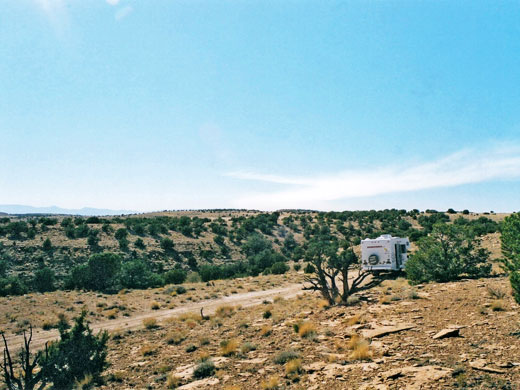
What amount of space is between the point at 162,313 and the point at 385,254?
1792 cm

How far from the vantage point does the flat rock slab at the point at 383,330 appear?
10.3m

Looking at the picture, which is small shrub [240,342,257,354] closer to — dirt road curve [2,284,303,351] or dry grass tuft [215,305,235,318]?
dry grass tuft [215,305,235,318]

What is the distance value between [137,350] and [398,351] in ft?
36.5

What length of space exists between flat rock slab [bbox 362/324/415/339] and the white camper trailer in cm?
1617

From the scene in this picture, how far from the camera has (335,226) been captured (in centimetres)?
7144

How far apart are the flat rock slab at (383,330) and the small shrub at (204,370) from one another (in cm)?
504

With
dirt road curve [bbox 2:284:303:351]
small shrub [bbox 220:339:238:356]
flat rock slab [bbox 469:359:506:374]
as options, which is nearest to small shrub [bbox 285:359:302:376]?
small shrub [bbox 220:339:238:356]

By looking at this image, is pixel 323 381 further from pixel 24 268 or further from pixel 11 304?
pixel 24 268

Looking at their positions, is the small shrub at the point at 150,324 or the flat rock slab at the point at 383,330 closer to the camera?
the flat rock slab at the point at 383,330

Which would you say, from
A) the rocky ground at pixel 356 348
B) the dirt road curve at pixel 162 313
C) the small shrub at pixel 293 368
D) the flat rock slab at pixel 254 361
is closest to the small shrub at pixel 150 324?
the dirt road curve at pixel 162 313

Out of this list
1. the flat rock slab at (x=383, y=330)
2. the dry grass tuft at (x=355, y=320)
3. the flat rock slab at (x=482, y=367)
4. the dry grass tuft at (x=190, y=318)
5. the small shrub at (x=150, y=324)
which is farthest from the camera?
the dry grass tuft at (x=190, y=318)

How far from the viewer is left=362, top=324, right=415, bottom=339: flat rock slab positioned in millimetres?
10312

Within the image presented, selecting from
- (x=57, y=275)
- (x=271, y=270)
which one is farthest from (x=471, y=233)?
(x=57, y=275)

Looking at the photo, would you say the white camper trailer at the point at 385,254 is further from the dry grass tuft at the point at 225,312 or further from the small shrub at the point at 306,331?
the small shrub at the point at 306,331
